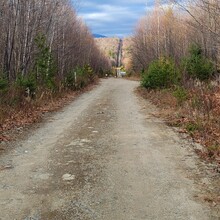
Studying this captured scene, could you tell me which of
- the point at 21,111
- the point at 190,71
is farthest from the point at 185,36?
the point at 21,111

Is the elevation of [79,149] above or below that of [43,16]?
below

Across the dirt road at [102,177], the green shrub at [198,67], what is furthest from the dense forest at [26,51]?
the green shrub at [198,67]

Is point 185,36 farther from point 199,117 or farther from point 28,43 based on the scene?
point 199,117

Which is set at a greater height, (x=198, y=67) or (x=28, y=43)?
(x=28, y=43)

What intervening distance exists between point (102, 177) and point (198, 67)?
14769 mm

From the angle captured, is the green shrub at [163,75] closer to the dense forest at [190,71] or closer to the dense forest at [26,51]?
the dense forest at [190,71]

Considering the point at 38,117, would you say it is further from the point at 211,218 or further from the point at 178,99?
the point at 211,218

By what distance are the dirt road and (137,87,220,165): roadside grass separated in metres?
0.44

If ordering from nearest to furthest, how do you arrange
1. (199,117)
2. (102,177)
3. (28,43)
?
(102,177)
(199,117)
(28,43)

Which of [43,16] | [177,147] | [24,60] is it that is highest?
[43,16]

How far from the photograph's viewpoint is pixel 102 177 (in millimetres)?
5344

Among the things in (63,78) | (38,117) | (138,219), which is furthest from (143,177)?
(63,78)

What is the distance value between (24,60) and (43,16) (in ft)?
11.3

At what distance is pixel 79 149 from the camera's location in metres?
7.05
